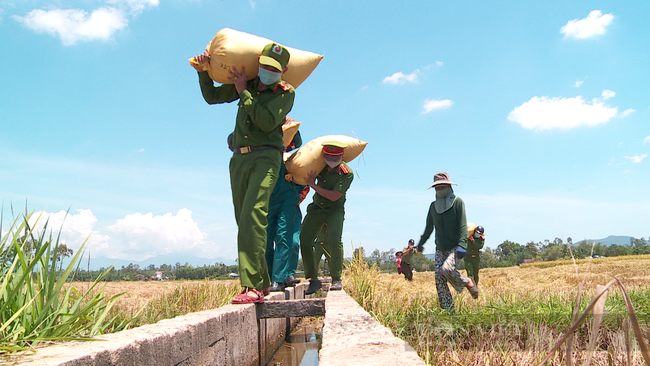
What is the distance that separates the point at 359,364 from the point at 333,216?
3.75 meters

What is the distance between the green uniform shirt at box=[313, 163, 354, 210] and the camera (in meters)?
4.88

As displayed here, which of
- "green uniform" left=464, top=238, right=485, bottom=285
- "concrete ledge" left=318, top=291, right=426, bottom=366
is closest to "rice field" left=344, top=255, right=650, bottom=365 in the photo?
"concrete ledge" left=318, top=291, right=426, bottom=366

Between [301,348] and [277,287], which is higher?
[277,287]

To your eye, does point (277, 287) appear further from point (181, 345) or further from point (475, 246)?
point (475, 246)

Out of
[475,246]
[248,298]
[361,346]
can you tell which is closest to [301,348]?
[248,298]

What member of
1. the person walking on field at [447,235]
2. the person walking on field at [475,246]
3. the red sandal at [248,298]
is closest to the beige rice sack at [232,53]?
the red sandal at [248,298]

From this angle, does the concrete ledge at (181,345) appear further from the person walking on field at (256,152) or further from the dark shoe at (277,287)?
the dark shoe at (277,287)

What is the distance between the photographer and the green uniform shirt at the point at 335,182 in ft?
16.0

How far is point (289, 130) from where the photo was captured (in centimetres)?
523

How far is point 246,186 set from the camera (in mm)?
3457

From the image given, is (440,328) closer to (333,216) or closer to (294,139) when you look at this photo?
(333,216)

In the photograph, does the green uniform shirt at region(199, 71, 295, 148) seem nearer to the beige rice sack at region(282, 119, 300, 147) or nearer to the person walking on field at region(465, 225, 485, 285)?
the beige rice sack at region(282, 119, 300, 147)

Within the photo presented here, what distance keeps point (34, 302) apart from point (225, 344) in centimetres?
105

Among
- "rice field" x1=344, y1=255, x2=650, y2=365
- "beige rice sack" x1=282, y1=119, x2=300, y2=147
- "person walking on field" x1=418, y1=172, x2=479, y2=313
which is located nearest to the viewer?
"rice field" x1=344, y1=255, x2=650, y2=365
